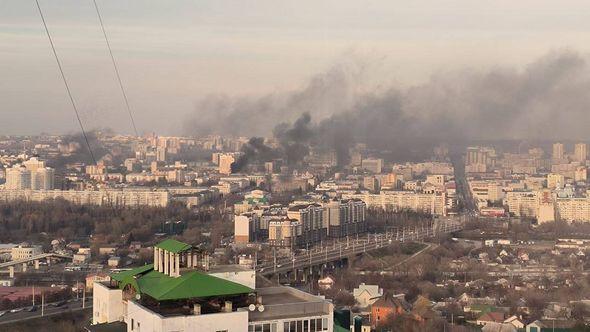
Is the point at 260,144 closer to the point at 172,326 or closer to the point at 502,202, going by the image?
the point at 502,202

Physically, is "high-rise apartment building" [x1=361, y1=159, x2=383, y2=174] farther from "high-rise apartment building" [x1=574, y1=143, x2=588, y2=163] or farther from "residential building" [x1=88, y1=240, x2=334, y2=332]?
"residential building" [x1=88, y1=240, x2=334, y2=332]

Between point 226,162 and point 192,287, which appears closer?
point 192,287

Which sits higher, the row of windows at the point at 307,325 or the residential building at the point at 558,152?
the residential building at the point at 558,152

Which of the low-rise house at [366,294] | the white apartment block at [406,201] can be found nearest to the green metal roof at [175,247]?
the low-rise house at [366,294]

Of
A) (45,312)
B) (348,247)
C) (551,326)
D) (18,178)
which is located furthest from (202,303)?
(18,178)

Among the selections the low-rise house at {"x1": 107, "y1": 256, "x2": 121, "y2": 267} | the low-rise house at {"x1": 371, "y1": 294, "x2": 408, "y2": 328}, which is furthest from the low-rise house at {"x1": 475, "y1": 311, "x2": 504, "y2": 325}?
the low-rise house at {"x1": 107, "y1": 256, "x2": 121, "y2": 267}

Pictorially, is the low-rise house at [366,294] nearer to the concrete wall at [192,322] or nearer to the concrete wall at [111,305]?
the concrete wall at [111,305]

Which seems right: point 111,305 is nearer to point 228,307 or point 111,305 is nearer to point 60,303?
point 228,307
